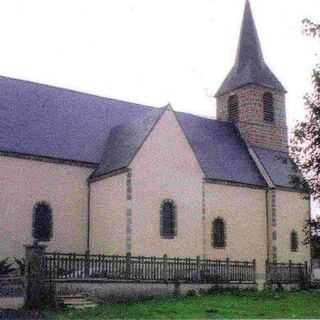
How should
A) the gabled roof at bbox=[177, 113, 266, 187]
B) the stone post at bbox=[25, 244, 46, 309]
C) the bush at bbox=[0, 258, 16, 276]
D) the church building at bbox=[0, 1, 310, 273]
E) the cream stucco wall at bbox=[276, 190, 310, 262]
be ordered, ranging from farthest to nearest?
Result: the cream stucco wall at bbox=[276, 190, 310, 262]
the gabled roof at bbox=[177, 113, 266, 187]
the church building at bbox=[0, 1, 310, 273]
the bush at bbox=[0, 258, 16, 276]
the stone post at bbox=[25, 244, 46, 309]

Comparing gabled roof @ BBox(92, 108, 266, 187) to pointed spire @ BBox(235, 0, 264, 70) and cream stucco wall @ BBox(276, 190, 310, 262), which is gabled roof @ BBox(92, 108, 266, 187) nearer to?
cream stucco wall @ BBox(276, 190, 310, 262)

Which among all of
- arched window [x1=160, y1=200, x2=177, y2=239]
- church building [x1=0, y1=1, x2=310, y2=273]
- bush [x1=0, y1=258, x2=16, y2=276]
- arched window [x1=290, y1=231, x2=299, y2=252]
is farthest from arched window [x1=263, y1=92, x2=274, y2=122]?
bush [x1=0, y1=258, x2=16, y2=276]

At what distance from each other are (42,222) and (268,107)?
19.5 metres

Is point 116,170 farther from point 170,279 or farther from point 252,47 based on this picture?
point 252,47

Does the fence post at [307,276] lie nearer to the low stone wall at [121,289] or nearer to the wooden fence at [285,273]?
the wooden fence at [285,273]

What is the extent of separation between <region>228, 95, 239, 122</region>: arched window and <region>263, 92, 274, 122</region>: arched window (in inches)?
76.1

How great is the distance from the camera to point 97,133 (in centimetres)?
3531

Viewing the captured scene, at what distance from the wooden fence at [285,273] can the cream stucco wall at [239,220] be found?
3107mm

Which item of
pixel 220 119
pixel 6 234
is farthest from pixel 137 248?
pixel 220 119

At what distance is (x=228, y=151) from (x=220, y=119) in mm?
5912

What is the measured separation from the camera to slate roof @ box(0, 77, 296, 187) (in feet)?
104

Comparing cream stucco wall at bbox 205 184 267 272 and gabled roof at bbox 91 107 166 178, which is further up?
gabled roof at bbox 91 107 166 178

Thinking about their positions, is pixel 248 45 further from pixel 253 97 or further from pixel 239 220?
pixel 239 220

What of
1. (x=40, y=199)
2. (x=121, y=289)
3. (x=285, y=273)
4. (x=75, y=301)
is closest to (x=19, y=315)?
(x=75, y=301)
